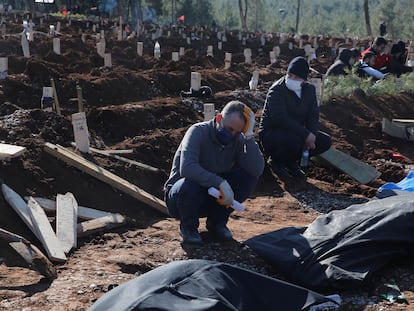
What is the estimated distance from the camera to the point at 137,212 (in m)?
5.15

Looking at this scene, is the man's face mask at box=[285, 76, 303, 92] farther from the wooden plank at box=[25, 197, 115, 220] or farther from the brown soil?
the wooden plank at box=[25, 197, 115, 220]

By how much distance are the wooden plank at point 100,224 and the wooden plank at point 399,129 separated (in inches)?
202

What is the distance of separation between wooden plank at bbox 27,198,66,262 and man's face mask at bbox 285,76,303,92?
9.09 ft

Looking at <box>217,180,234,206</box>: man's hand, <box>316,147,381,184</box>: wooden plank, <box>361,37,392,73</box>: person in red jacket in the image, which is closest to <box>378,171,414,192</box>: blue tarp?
<box>316,147,381,184</box>: wooden plank

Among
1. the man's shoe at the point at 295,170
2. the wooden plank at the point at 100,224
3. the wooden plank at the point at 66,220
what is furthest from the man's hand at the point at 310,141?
the wooden plank at the point at 66,220

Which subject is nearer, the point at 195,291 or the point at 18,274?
the point at 195,291

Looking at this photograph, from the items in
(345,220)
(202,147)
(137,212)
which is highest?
(202,147)

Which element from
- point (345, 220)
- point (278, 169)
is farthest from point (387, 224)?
point (278, 169)

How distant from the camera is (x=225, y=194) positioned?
405cm

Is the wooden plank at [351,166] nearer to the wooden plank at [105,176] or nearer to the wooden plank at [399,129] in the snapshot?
the wooden plank at [399,129]

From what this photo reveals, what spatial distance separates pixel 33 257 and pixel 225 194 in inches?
50.3

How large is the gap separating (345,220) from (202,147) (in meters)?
1.09

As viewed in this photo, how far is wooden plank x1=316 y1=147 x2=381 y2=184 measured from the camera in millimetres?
6582

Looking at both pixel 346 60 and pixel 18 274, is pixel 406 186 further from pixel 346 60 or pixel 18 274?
pixel 346 60
